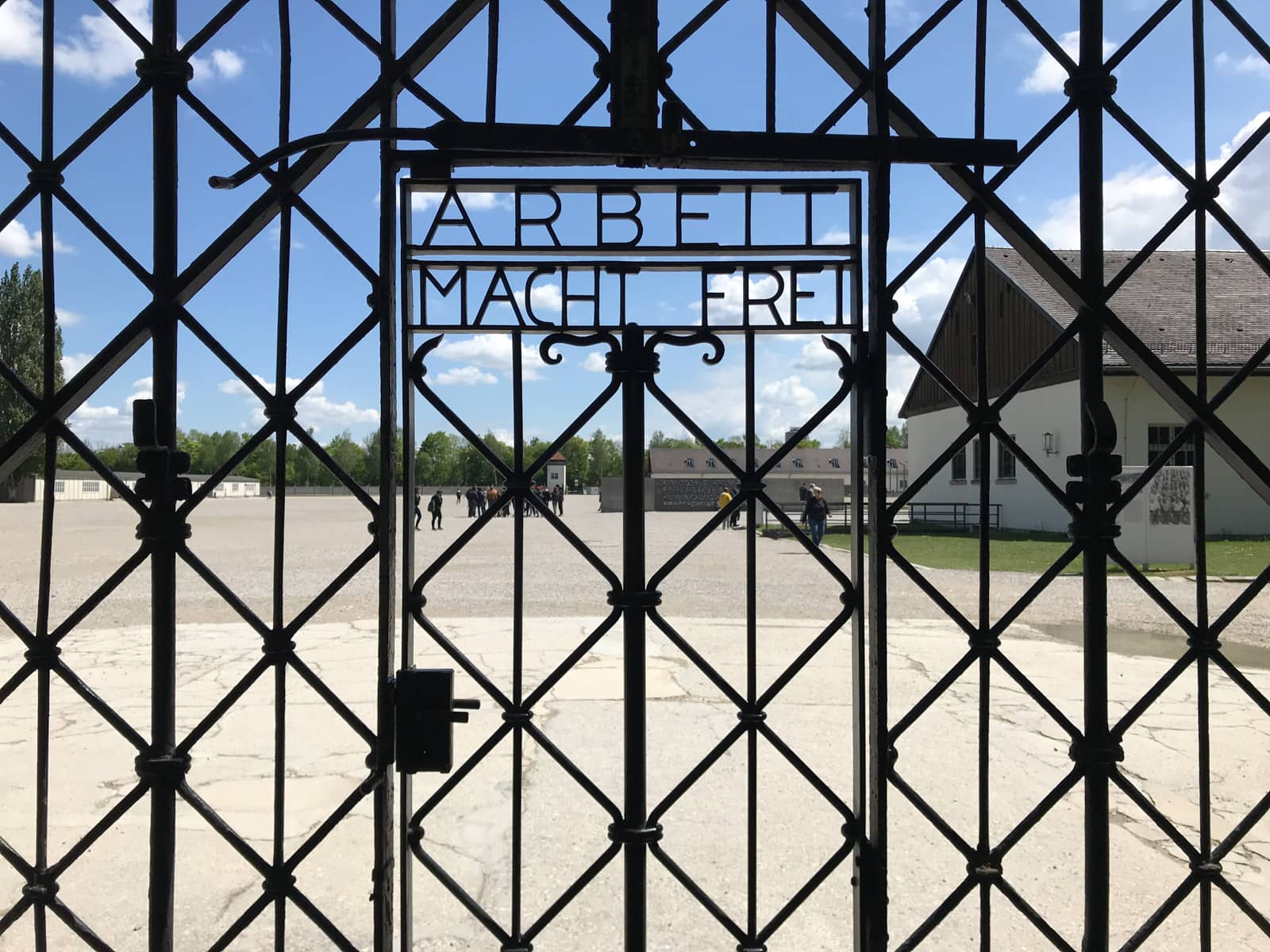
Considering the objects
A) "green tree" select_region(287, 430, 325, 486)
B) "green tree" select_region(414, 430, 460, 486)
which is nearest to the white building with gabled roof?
"green tree" select_region(414, 430, 460, 486)

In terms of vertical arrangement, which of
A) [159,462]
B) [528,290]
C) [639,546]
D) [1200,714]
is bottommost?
[1200,714]

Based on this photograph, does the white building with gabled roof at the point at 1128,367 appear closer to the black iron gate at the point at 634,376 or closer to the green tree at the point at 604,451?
the green tree at the point at 604,451

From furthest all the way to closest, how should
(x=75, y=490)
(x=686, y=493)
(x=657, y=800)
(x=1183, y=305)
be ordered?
(x=75, y=490) → (x=686, y=493) → (x=1183, y=305) → (x=657, y=800)

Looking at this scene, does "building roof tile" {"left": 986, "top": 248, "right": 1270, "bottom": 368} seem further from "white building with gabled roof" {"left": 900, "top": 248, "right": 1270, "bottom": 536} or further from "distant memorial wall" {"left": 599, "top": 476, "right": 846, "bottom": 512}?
"distant memorial wall" {"left": 599, "top": 476, "right": 846, "bottom": 512}

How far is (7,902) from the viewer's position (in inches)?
118

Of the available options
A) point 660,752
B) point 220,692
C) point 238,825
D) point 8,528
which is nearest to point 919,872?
point 660,752

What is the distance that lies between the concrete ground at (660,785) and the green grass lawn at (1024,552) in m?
4.70

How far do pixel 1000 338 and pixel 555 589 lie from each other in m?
16.5

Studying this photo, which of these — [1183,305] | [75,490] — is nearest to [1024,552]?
[1183,305]

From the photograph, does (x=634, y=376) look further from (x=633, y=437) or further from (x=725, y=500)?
(x=725, y=500)

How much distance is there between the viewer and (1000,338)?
879 inches

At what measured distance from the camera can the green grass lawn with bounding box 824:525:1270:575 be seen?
44.5 ft

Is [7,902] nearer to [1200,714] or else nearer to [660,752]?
[660,752]

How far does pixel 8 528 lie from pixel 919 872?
29.9 metres
